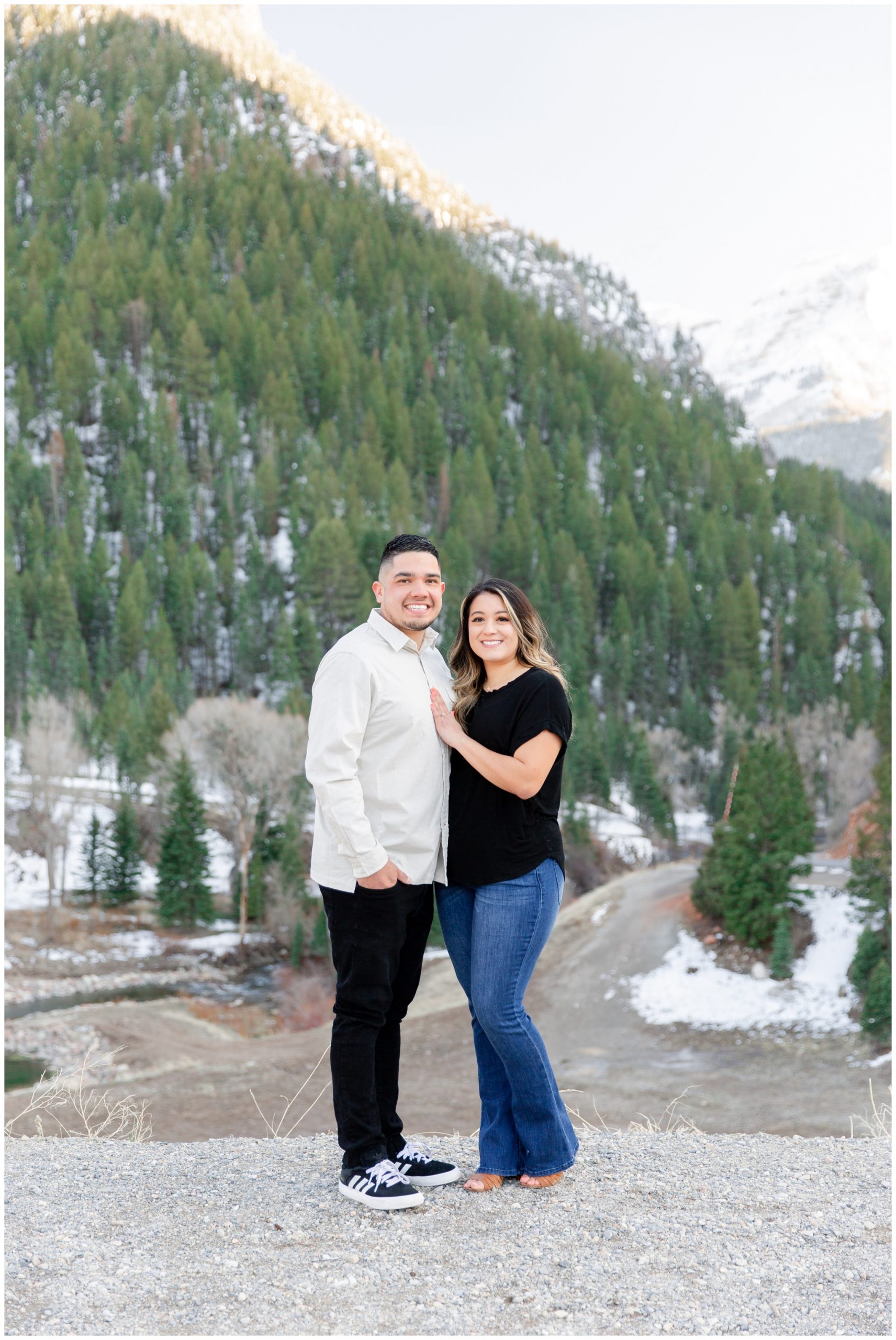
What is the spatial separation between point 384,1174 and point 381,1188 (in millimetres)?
47

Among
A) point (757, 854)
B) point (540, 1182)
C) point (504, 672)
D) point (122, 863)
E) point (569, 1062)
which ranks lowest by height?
point (569, 1062)

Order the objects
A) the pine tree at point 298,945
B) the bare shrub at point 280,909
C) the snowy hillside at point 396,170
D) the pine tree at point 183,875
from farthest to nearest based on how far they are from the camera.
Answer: the snowy hillside at point 396,170
the pine tree at point 183,875
the bare shrub at point 280,909
the pine tree at point 298,945

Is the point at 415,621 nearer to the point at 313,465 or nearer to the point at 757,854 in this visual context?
the point at 757,854

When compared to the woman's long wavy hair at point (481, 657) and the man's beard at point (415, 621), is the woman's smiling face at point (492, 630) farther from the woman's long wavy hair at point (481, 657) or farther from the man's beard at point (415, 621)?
the man's beard at point (415, 621)

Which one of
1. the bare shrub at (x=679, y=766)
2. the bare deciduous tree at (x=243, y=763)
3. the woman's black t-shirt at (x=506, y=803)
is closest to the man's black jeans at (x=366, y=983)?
the woman's black t-shirt at (x=506, y=803)

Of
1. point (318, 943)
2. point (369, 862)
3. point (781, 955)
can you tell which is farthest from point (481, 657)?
point (318, 943)

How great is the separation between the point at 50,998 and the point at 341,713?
35858 millimetres

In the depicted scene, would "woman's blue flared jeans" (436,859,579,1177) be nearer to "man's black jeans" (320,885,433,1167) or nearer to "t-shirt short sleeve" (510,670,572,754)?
"man's black jeans" (320,885,433,1167)

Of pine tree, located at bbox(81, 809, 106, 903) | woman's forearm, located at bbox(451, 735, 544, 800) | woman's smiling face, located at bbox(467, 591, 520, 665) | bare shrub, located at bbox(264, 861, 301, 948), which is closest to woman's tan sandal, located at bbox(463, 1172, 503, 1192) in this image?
woman's forearm, located at bbox(451, 735, 544, 800)

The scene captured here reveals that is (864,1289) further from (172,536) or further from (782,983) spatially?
(172,536)

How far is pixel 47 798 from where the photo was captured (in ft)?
137

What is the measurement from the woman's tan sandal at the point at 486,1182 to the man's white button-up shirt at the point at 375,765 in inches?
45.2

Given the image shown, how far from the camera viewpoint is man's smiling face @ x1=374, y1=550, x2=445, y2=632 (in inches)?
154

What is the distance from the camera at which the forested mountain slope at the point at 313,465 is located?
220ft
